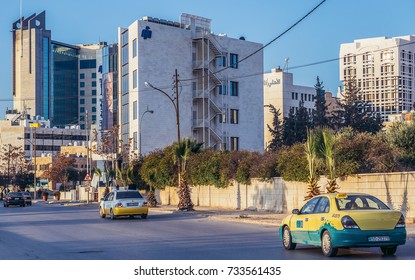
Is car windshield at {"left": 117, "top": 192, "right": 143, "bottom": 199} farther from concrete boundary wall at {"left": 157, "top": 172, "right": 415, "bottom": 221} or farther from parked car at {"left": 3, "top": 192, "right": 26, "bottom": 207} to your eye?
parked car at {"left": 3, "top": 192, "right": 26, "bottom": 207}

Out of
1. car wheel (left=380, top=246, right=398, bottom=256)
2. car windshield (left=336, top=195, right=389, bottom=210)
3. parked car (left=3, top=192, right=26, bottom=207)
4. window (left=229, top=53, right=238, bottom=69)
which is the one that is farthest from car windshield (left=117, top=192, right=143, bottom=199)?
window (left=229, top=53, right=238, bottom=69)

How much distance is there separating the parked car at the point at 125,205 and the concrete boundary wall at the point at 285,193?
7345mm

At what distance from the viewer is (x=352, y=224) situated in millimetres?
15820

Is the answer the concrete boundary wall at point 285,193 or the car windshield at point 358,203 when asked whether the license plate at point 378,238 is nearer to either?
the car windshield at point 358,203

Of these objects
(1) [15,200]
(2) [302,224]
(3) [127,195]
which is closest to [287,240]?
(2) [302,224]

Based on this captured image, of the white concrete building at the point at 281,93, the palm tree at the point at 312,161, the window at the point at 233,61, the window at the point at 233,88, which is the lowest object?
the palm tree at the point at 312,161

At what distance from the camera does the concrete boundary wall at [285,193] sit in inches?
1096

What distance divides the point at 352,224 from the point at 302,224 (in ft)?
6.76

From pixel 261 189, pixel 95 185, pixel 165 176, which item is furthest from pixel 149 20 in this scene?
pixel 261 189

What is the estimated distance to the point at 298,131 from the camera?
89.0 metres

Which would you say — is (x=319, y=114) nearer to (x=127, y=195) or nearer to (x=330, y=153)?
(x=127, y=195)

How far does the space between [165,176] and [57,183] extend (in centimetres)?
8012

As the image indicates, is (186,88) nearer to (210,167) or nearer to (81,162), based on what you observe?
(210,167)

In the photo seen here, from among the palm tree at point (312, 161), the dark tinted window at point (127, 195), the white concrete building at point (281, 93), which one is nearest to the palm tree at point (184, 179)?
the dark tinted window at point (127, 195)
